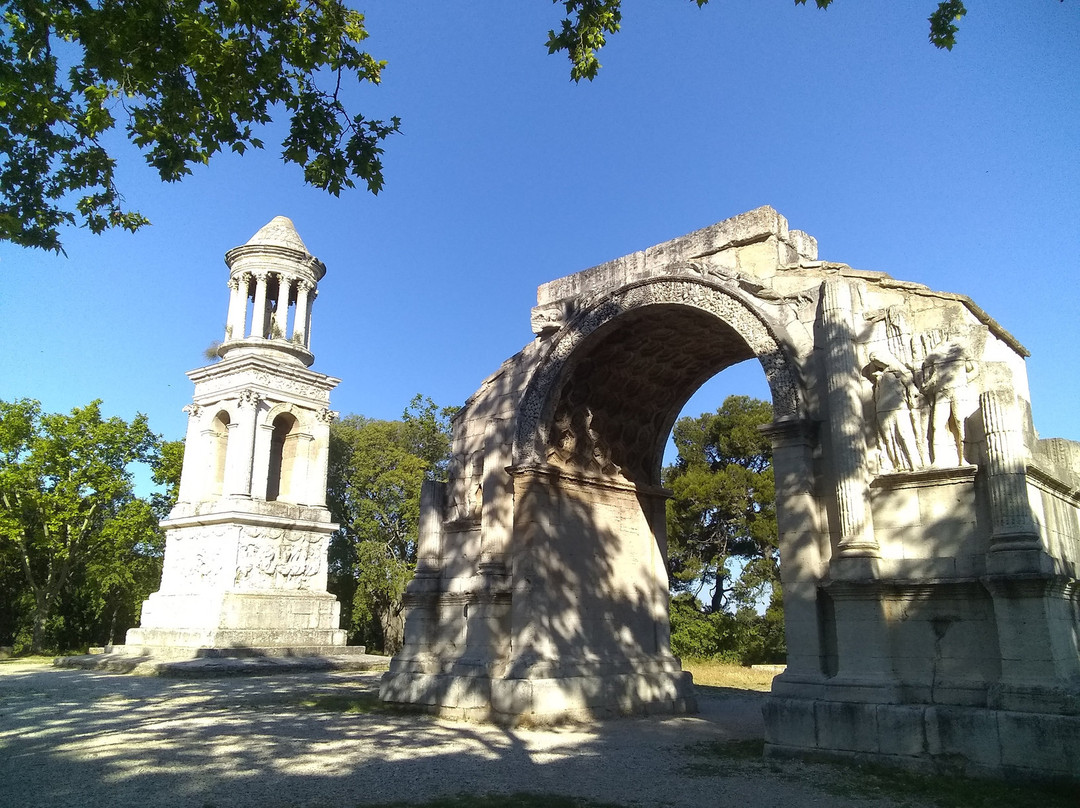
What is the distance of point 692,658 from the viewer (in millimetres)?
23781

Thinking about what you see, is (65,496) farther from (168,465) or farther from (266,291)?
(266,291)

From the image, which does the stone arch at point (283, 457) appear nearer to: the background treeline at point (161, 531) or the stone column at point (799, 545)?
the background treeline at point (161, 531)

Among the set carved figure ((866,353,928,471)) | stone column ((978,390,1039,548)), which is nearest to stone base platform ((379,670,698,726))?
Result: carved figure ((866,353,928,471))

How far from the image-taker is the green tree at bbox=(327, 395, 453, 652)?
29016 mm

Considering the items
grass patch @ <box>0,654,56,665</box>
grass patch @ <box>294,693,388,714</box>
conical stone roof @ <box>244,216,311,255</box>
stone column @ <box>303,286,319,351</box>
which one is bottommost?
grass patch @ <box>0,654,56,665</box>

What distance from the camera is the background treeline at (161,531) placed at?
2506 cm

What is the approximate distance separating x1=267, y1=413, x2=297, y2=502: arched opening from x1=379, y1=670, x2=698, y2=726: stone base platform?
41.5 ft

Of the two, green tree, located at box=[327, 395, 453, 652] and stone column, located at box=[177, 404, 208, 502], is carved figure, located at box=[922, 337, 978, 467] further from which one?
green tree, located at box=[327, 395, 453, 652]

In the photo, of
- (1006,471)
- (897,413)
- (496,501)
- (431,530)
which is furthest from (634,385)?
(1006,471)

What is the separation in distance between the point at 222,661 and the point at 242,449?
19.4 ft

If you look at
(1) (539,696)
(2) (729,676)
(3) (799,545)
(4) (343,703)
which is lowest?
(2) (729,676)

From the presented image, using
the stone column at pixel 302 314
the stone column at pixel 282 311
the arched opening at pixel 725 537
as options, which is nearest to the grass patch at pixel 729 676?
the arched opening at pixel 725 537

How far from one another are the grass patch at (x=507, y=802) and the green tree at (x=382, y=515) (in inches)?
903

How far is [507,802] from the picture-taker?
19.5 ft
